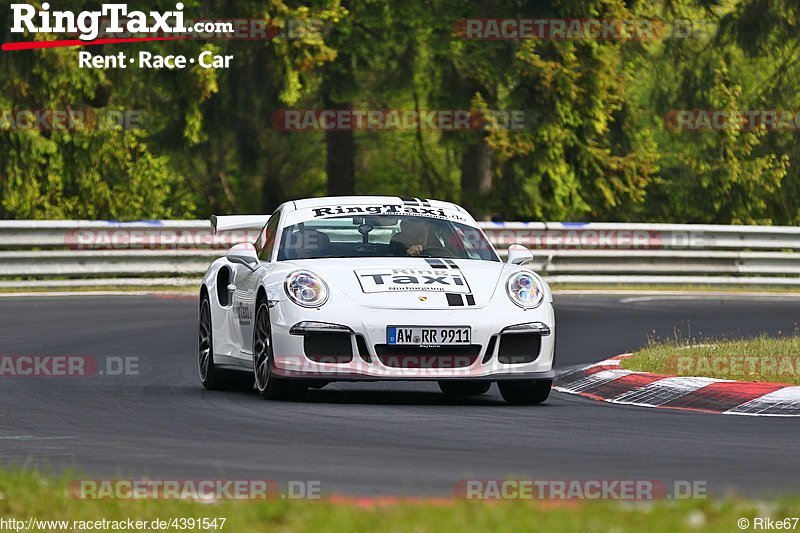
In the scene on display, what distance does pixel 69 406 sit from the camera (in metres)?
11.5

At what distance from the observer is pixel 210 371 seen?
13172 mm

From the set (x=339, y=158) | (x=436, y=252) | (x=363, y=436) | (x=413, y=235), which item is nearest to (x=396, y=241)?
(x=413, y=235)

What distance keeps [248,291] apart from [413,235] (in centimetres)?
124

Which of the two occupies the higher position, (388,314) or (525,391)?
(388,314)

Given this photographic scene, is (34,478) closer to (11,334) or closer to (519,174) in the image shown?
(11,334)

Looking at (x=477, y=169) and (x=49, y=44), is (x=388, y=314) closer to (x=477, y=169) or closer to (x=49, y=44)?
(x=49, y=44)

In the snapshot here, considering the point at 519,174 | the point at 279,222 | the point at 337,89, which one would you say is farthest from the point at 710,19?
the point at 279,222

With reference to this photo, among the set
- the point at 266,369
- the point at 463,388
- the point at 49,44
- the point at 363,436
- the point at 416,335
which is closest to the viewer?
the point at 363,436

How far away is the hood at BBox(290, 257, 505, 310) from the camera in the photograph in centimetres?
1147

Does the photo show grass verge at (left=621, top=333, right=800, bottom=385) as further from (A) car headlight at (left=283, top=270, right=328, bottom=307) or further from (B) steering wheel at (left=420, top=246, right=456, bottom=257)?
(A) car headlight at (left=283, top=270, right=328, bottom=307)

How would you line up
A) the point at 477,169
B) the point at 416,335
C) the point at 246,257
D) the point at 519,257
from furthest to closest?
the point at 477,169 → the point at 246,257 → the point at 519,257 → the point at 416,335

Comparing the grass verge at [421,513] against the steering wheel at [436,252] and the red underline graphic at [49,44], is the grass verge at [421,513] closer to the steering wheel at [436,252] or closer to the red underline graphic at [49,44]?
the steering wheel at [436,252]

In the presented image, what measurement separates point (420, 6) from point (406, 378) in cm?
2125

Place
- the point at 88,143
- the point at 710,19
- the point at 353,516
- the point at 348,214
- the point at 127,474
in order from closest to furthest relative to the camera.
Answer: the point at 353,516 < the point at 127,474 < the point at 348,214 < the point at 88,143 < the point at 710,19
